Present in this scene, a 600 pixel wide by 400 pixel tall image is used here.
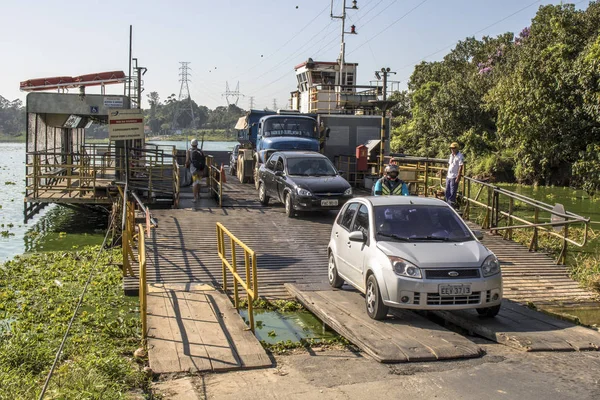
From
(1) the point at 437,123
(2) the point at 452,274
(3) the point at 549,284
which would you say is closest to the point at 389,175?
(3) the point at 549,284

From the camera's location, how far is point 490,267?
8906mm

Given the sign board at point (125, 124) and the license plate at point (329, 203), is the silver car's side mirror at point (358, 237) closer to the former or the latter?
the license plate at point (329, 203)

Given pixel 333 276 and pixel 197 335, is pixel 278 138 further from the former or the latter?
pixel 197 335

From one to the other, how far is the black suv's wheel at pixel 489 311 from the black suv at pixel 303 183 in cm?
856

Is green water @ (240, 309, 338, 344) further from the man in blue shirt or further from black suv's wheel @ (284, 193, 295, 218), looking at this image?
black suv's wheel @ (284, 193, 295, 218)

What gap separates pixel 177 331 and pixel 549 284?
269 inches

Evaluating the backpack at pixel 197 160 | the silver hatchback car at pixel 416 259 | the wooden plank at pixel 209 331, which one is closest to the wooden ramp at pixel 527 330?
the silver hatchback car at pixel 416 259

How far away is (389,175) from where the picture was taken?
1262 cm

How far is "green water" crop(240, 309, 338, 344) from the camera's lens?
9.18m

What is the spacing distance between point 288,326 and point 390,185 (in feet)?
12.8

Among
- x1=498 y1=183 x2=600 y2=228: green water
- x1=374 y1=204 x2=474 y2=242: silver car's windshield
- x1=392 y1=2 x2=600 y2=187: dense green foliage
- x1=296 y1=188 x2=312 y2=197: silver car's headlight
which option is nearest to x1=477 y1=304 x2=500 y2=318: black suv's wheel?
x1=374 y1=204 x2=474 y2=242: silver car's windshield

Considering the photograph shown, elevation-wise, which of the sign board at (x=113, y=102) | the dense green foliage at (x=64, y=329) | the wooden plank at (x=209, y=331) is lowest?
the dense green foliage at (x=64, y=329)

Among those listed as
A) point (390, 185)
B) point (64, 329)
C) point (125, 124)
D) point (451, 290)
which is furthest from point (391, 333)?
point (125, 124)

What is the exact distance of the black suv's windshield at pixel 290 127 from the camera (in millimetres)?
25844
